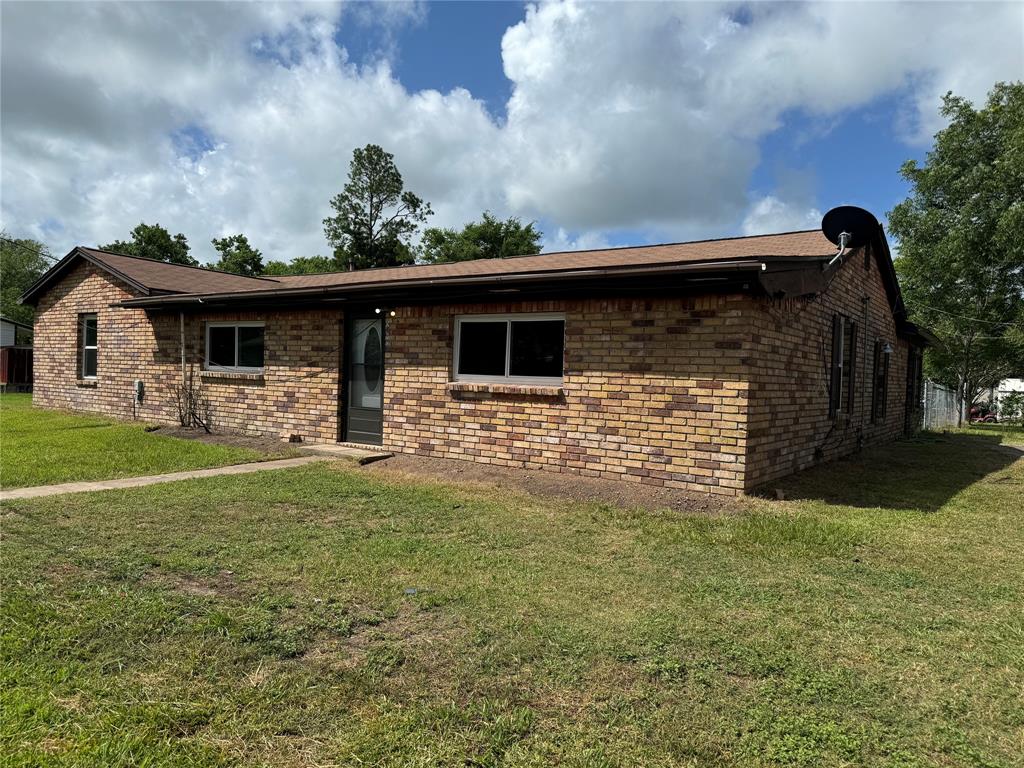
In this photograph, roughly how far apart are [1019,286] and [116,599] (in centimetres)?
3082

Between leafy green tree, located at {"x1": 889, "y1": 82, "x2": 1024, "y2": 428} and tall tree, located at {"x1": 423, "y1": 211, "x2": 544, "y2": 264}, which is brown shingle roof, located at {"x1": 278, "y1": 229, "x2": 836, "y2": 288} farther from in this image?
tall tree, located at {"x1": 423, "y1": 211, "x2": 544, "y2": 264}

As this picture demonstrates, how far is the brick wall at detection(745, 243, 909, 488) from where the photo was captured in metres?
7.38

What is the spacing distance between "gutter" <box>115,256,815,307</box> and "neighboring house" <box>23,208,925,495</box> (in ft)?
0.09

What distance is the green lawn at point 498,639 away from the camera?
2.44 meters

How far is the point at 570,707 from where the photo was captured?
8.84ft

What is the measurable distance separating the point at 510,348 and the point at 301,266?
53003 millimetres

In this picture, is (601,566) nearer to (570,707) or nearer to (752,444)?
(570,707)

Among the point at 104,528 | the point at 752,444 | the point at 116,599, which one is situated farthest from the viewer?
the point at 752,444

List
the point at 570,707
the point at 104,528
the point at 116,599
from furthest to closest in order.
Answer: the point at 104,528
the point at 116,599
the point at 570,707

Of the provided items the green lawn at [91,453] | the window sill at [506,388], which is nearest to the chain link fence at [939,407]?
the window sill at [506,388]

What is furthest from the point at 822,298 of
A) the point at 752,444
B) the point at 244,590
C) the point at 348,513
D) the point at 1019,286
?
the point at 1019,286

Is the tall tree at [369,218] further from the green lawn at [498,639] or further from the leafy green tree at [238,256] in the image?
the green lawn at [498,639]

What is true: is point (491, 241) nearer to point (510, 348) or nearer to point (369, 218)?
point (369, 218)

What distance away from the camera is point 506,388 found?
27.9ft
